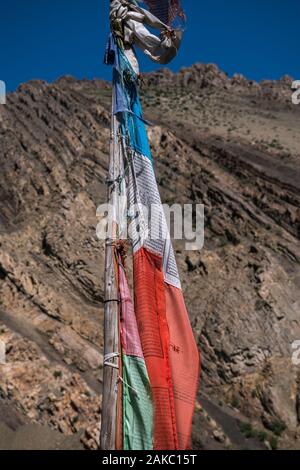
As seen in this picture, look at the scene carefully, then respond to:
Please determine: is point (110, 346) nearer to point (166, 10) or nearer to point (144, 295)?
point (144, 295)

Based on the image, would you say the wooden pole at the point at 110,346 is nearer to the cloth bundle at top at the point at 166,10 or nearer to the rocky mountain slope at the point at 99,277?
the cloth bundle at top at the point at 166,10

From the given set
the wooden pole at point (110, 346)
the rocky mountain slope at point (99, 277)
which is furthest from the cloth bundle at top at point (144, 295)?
the rocky mountain slope at point (99, 277)

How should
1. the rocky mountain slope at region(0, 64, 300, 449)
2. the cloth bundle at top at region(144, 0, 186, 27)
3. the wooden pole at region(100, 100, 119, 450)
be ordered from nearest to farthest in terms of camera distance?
the wooden pole at region(100, 100, 119, 450) < the cloth bundle at top at region(144, 0, 186, 27) < the rocky mountain slope at region(0, 64, 300, 449)

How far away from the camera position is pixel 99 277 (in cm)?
1608

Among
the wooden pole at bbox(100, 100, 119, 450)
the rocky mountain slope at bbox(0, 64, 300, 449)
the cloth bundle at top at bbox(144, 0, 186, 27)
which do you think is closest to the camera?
the wooden pole at bbox(100, 100, 119, 450)

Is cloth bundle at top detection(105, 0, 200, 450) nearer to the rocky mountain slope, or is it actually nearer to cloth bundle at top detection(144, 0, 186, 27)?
cloth bundle at top detection(144, 0, 186, 27)

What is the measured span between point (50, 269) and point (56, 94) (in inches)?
496

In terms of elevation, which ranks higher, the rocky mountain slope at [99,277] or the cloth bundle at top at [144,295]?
the rocky mountain slope at [99,277]

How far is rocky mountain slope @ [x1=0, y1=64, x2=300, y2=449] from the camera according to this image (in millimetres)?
12180

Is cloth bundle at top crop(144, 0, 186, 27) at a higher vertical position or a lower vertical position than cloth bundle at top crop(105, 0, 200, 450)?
higher

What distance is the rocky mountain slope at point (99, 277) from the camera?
1218cm

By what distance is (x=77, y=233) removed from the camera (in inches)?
672

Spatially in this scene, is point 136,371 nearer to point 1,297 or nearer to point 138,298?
point 138,298

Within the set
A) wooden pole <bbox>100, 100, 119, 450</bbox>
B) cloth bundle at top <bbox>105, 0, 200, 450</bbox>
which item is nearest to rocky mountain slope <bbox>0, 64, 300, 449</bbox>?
cloth bundle at top <bbox>105, 0, 200, 450</bbox>
